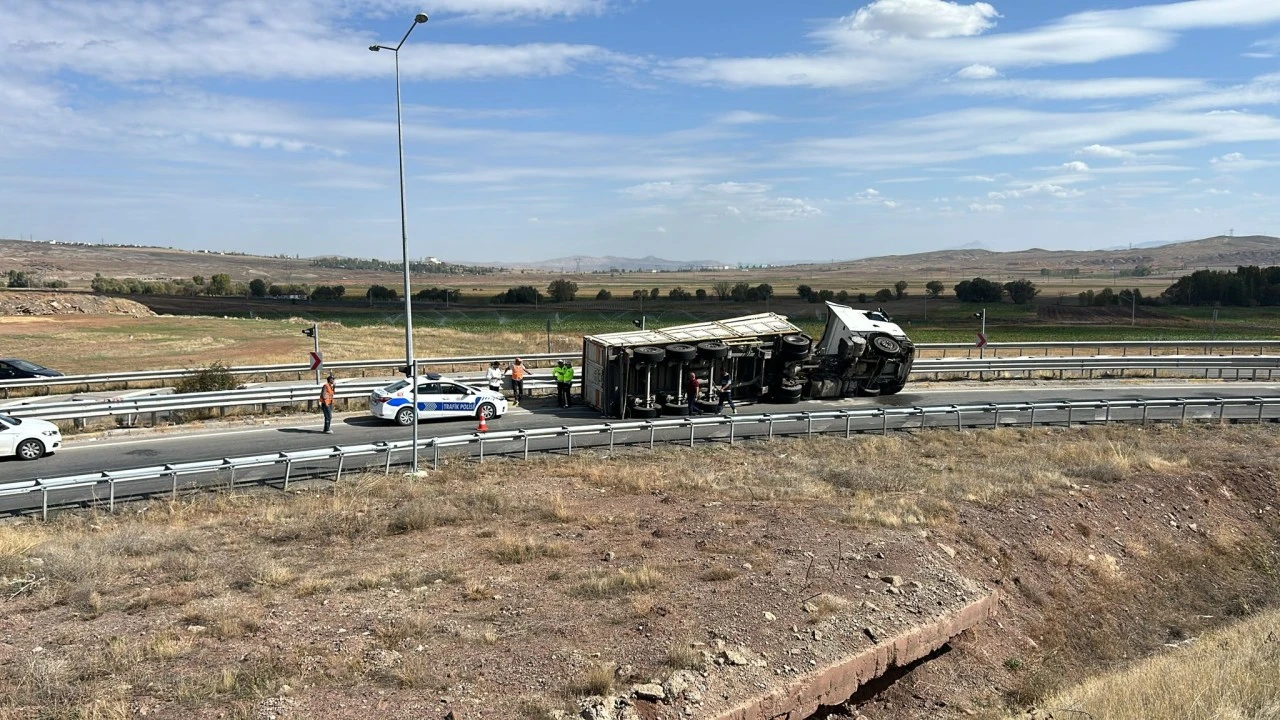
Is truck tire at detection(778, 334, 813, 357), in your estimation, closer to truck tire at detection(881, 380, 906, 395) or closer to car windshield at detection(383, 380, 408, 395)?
truck tire at detection(881, 380, 906, 395)

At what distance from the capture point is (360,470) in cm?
1783

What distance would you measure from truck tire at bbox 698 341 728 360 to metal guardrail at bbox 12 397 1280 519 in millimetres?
2411

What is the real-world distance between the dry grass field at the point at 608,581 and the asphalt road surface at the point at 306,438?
166 cm

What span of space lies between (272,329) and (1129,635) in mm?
54051

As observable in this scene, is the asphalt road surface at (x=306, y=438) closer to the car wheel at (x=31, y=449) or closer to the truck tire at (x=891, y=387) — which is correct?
the car wheel at (x=31, y=449)

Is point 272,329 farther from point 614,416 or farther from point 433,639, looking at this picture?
point 433,639

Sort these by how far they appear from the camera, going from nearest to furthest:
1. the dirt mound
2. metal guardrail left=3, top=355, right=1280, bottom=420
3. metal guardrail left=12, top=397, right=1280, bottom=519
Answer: metal guardrail left=12, top=397, right=1280, bottom=519
metal guardrail left=3, top=355, right=1280, bottom=420
the dirt mound

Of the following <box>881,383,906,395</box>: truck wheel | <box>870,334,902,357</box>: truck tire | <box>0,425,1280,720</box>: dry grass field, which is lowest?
<box>0,425,1280,720</box>: dry grass field

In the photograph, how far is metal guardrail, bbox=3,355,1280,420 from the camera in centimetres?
2197

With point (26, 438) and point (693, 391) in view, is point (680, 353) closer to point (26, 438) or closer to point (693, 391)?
point (693, 391)

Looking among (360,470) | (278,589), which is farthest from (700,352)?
(278,589)

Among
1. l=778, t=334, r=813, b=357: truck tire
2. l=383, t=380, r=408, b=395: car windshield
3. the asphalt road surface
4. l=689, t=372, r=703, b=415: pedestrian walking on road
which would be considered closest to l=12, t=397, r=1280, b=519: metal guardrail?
the asphalt road surface

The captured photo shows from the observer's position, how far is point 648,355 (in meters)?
23.4

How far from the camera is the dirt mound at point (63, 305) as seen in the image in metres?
63.3
